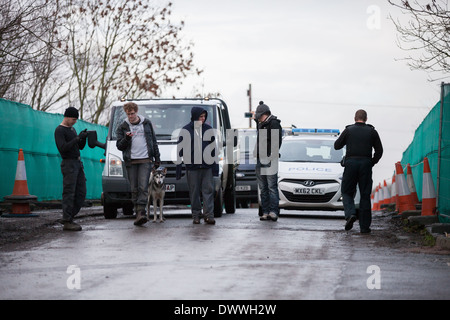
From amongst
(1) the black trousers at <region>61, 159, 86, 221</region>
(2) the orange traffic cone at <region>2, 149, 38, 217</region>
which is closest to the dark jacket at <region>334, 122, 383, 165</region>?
(1) the black trousers at <region>61, 159, 86, 221</region>

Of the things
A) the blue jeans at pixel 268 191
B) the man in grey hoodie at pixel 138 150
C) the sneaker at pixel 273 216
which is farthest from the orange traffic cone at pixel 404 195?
the man in grey hoodie at pixel 138 150

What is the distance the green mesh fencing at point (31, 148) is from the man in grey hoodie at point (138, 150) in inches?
188

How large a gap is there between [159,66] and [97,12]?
346cm

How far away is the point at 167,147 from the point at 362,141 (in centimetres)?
465

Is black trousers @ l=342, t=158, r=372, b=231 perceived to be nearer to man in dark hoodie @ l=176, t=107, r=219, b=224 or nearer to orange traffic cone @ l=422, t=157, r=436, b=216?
orange traffic cone @ l=422, t=157, r=436, b=216

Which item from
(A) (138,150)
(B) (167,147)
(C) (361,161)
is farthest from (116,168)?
(C) (361,161)

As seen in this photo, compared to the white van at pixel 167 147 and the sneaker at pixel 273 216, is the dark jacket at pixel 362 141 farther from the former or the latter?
the white van at pixel 167 147

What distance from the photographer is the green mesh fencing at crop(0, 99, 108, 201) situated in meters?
19.3

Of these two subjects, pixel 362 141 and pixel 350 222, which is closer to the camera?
pixel 362 141

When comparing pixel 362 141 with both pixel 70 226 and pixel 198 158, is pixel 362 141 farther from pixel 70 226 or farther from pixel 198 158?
pixel 70 226

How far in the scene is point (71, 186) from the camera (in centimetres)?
1458

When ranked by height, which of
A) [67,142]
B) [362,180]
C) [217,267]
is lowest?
A: [217,267]

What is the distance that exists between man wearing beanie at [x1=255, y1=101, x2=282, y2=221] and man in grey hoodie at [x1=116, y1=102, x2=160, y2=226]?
8.02ft
